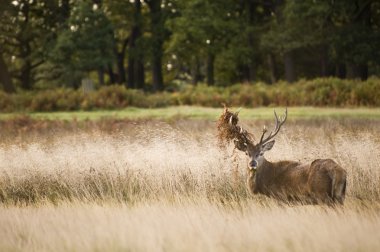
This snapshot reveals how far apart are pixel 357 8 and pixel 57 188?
2968 centimetres

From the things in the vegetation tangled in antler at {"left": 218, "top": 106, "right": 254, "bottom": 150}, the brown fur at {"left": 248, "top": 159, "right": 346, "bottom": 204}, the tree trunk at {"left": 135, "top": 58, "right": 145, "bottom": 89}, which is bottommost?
the brown fur at {"left": 248, "top": 159, "right": 346, "bottom": 204}

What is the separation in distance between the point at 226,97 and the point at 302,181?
68.9 ft

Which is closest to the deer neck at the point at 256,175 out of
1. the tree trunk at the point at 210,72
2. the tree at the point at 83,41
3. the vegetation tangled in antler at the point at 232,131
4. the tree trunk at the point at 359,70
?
the vegetation tangled in antler at the point at 232,131

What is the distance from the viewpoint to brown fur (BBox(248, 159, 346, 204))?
8.34 metres

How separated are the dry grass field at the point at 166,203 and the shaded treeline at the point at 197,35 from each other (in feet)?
69.9

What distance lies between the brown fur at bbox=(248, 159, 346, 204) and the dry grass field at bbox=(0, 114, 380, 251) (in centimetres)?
17

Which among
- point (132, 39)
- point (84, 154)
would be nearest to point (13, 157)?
point (84, 154)

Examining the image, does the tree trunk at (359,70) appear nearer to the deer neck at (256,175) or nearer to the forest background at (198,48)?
the forest background at (198,48)

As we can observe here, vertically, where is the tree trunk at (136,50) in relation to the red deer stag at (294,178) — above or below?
above

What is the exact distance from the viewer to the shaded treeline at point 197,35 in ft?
116

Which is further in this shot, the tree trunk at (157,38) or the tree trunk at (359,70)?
the tree trunk at (157,38)

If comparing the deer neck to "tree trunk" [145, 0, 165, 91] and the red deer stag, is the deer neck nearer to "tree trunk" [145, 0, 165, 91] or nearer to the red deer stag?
the red deer stag

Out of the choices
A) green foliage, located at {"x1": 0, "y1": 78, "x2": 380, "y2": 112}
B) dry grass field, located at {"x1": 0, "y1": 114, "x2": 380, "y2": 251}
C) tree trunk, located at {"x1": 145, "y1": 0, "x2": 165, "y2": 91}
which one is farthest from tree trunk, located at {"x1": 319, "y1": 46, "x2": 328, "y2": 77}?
dry grass field, located at {"x1": 0, "y1": 114, "x2": 380, "y2": 251}

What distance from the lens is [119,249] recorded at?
724 cm
